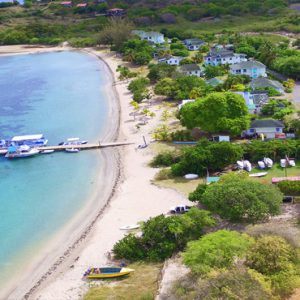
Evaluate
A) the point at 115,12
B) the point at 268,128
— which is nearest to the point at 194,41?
the point at 268,128

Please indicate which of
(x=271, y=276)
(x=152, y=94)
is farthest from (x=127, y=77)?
(x=271, y=276)

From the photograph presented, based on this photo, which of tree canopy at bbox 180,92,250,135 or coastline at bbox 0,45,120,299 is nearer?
coastline at bbox 0,45,120,299

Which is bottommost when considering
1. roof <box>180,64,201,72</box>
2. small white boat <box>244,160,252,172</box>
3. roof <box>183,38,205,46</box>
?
small white boat <box>244,160,252,172</box>

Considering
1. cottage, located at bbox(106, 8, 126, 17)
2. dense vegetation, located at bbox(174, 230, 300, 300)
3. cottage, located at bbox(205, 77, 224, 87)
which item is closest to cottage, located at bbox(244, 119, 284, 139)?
cottage, located at bbox(205, 77, 224, 87)

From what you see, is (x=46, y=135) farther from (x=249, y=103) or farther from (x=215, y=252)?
(x=215, y=252)

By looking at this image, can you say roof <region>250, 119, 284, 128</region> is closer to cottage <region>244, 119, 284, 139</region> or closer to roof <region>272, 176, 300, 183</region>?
cottage <region>244, 119, 284, 139</region>

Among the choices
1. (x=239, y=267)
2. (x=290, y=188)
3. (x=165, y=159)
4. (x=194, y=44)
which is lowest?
(x=165, y=159)
